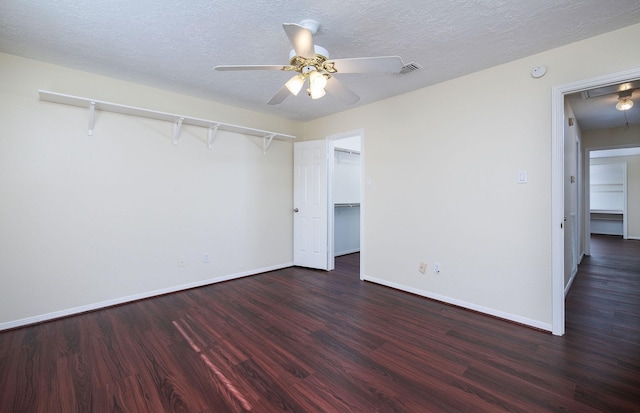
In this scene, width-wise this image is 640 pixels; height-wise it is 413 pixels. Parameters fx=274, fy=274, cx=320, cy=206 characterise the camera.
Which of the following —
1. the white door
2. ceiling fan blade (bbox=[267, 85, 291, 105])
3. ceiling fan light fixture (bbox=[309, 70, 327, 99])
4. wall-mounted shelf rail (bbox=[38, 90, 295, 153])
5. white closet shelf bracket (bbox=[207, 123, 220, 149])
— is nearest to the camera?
ceiling fan light fixture (bbox=[309, 70, 327, 99])

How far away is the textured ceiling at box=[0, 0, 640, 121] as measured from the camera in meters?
1.88

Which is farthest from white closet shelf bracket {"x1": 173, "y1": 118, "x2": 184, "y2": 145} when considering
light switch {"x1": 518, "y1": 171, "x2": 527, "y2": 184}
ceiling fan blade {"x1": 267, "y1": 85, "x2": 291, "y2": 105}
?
light switch {"x1": 518, "y1": 171, "x2": 527, "y2": 184}

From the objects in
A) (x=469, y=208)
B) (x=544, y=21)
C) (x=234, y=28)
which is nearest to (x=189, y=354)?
(x=234, y=28)

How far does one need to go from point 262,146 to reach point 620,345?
14.6 feet

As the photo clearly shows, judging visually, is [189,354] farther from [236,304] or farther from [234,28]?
[234,28]

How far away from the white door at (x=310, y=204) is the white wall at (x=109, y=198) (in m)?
0.73

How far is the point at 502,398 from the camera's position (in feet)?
5.31

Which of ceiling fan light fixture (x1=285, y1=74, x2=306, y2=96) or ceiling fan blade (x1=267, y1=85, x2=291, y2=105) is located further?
ceiling fan blade (x1=267, y1=85, x2=291, y2=105)

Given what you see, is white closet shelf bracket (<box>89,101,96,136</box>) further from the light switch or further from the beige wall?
the light switch

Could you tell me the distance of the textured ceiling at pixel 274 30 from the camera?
1883mm

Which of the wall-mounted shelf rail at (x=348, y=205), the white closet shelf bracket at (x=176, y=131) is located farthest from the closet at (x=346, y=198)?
the white closet shelf bracket at (x=176, y=131)

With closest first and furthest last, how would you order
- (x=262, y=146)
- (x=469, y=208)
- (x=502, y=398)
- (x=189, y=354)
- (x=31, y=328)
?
(x=502, y=398) < (x=189, y=354) < (x=31, y=328) < (x=469, y=208) < (x=262, y=146)

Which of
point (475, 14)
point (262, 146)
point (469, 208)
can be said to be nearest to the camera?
point (475, 14)

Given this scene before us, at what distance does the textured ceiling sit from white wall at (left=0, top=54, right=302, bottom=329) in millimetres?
491
